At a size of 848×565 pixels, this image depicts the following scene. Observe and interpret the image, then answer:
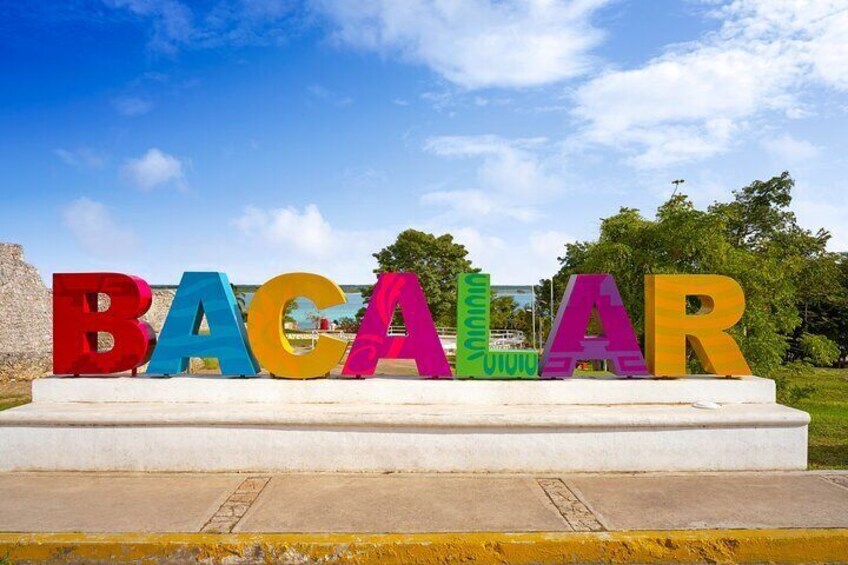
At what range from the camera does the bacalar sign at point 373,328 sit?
297 inches

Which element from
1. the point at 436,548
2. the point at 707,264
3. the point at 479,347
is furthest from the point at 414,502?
the point at 707,264

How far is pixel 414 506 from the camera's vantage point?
571 centimetres

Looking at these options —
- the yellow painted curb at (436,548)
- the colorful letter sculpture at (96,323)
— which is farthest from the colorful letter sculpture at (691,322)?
the colorful letter sculpture at (96,323)

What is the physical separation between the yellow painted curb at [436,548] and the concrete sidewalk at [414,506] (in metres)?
0.03

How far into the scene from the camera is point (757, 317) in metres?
12.6

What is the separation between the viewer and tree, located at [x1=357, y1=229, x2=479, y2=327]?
4194 cm

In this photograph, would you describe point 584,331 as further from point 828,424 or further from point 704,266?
point 828,424

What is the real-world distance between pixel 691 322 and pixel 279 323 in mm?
5589

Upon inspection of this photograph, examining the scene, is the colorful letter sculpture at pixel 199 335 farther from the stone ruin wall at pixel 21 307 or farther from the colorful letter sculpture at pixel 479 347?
the stone ruin wall at pixel 21 307

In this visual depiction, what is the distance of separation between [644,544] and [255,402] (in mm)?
4904

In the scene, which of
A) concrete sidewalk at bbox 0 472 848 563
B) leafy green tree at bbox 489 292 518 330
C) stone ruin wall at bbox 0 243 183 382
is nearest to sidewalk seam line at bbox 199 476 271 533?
concrete sidewalk at bbox 0 472 848 563

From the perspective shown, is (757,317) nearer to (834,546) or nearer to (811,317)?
(834,546)

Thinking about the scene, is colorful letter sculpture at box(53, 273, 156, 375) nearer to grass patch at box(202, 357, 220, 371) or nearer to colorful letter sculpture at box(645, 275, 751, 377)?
colorful letter sculpture at box(645, 275, 751, 377)

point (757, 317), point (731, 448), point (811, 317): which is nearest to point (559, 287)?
point (811, 317)
